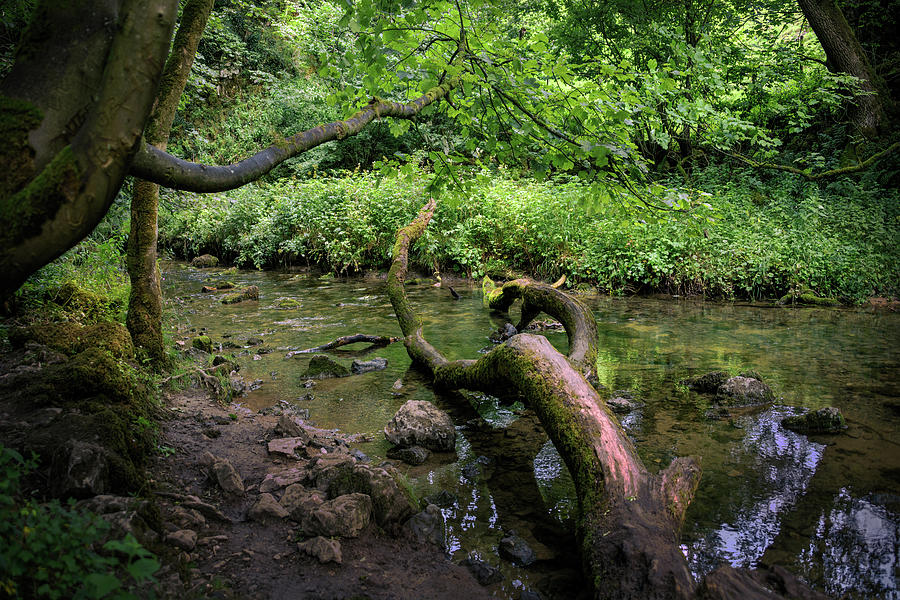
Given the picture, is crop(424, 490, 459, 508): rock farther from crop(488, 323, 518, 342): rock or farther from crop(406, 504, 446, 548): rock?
crop(488, 323, 518, 342): rock

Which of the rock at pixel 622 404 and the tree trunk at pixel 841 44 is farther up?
the tree trunk at pixel 841 44

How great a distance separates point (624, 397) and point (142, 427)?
14.3 feet

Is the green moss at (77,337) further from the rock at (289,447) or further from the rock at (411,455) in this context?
the rock at (411,455)

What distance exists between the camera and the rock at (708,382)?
548 centimetres

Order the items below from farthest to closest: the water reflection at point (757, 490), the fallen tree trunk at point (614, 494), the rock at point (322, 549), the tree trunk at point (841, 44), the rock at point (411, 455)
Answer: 1. the tree trunk at point (841, 44)
2. the rock at point (411, 455)
3. the water reflection at point (757, 490)
4. the rock at point (322, 549)
5. the fallen tree trunk at point (614, 494)

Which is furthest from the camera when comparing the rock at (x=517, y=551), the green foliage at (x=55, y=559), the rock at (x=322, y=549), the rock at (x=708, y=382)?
the rock at (x=708, y=382)

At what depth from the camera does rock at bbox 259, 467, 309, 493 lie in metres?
3.20

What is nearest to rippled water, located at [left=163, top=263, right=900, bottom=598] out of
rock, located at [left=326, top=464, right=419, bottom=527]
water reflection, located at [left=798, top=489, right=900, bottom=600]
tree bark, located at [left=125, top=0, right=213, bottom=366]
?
water reflection, located at [left=798, top=489, right=900, bottom=600]

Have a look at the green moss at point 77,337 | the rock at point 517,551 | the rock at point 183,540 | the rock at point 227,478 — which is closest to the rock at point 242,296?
the green moss at point 77,337

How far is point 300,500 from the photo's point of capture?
9.87 ft

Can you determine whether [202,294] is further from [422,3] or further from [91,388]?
[422,3]

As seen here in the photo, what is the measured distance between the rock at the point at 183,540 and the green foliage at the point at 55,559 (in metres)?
0.57

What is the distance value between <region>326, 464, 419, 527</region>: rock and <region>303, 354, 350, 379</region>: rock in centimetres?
303

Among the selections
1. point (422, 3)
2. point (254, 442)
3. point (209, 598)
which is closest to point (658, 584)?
point (209, 598)
